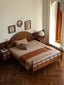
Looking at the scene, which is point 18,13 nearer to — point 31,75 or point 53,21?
point 53,21

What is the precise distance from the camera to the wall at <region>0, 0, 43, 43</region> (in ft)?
Answer: 16.3

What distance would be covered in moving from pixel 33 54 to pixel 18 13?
2026 mm

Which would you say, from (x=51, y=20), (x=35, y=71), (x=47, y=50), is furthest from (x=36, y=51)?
(x=51, y=20)

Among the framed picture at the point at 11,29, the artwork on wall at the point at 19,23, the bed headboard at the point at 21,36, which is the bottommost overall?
the bed headboard at the point at 21,36

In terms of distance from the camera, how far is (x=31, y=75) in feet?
13.8

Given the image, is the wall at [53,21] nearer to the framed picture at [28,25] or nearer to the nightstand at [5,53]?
the framed picture at [28,25]

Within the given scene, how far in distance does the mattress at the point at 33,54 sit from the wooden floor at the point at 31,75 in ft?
1.07

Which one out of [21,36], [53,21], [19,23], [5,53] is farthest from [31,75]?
Result: [53,21]

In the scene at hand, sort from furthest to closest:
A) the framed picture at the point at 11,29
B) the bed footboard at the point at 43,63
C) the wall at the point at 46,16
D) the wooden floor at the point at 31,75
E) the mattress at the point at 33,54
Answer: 1. the wall at the point at 46,16
2. the framed picture at the point at 11,29
3. the mattress at the point at 33,54
4. the bed footboard at the point at 43,63
5. the wooden floor at the point at 31,75

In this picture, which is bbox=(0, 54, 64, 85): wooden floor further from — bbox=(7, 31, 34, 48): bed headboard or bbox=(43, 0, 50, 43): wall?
bbox=(43, 0, 50, 43): wall

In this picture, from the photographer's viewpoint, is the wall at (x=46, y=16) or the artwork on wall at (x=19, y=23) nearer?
the artwork on wall at (x=19, y=23)

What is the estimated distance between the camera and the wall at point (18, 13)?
498cm

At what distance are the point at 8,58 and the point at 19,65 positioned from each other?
22.5 inches

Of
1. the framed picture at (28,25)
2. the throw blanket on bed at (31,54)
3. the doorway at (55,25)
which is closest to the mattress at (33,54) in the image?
the throw blanket on bed at (31,54)
